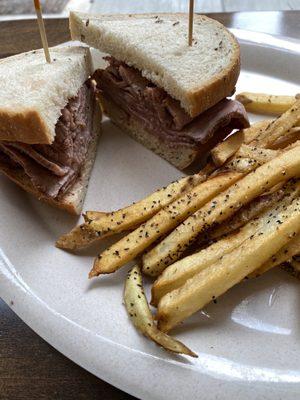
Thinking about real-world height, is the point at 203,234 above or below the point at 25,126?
below

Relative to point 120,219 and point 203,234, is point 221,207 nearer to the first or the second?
point 203,234

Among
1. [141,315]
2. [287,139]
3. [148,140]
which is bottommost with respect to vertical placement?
[148,140]

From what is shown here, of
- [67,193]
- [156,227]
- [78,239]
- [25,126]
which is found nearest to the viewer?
[156,227]

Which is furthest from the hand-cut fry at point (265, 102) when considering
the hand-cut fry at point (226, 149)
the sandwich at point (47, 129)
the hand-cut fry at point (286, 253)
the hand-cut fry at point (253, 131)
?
the hand-cut fry at point (286, 253)

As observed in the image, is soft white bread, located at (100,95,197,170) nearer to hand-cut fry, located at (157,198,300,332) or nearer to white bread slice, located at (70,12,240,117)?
white bread slice, located at (70,12,240,117)

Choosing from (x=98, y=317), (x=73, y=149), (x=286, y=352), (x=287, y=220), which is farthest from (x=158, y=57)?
(x=286, y=352)

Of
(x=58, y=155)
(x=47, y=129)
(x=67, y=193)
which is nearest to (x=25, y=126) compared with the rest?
(x=47, y=129)

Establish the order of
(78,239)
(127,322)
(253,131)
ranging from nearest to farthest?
(127,322) → (78,239) → (253,131)

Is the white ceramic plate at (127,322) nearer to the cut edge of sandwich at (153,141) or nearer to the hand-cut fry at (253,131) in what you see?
the cut edge of sandwich at (153,141)
